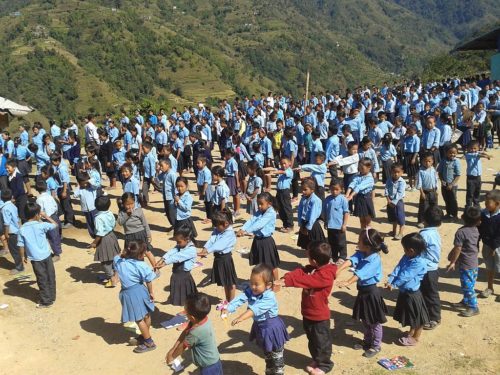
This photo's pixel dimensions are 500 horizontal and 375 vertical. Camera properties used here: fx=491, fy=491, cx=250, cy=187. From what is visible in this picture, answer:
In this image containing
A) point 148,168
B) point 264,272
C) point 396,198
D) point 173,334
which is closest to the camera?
point 264,272

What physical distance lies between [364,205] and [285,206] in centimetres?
159

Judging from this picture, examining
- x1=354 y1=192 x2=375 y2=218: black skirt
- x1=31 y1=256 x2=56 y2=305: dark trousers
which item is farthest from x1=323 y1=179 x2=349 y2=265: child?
x1=31 y1=256 x2=56 y2=305: dark trousers

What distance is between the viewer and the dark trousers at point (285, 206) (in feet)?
29.1

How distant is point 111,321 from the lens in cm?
644

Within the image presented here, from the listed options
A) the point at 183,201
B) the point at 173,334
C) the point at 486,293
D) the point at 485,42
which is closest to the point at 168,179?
the point at 183,201

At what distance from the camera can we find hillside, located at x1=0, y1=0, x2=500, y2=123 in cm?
6469

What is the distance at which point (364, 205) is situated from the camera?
7.90 m

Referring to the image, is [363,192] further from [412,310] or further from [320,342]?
[320,342]

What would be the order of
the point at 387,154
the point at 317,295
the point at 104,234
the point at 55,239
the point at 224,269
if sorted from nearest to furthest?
the point at 317,295, the point at 224,269, the point at 104,234, the point at 55,239, the point at 387,154

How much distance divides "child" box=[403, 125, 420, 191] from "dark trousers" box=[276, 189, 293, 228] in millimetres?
3107

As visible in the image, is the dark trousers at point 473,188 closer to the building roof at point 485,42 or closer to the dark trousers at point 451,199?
the dark trousers at point 451,199

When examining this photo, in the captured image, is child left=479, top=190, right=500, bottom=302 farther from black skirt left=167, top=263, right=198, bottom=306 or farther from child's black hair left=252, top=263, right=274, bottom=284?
black skirt left=167, top=263, right=198, bottom=306

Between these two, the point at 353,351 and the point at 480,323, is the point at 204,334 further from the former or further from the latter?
the point at 480,323

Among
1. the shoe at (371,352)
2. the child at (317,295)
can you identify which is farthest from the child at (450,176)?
the child at (317,295)
